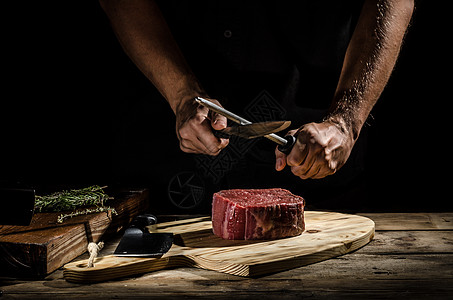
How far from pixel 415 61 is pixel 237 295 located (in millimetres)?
2553

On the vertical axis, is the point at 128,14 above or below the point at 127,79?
above

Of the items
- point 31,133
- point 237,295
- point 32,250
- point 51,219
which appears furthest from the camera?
point 31,133

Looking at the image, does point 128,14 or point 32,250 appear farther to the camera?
point 128,14

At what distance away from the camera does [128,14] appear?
2.78 metres

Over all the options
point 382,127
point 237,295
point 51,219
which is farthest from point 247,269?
point 382,127

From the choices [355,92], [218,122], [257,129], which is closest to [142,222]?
[218,122]

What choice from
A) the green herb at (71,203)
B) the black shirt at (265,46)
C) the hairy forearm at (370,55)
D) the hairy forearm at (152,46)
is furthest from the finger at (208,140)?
the black shirt at (265,46)

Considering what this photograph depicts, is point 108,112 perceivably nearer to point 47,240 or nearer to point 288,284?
point 47,240

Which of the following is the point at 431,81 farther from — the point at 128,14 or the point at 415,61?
the point at 128,14

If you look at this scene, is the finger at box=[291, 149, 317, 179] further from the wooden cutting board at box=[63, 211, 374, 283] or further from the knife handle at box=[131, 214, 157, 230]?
the knife handle at box=[131, 214, 157, 230]

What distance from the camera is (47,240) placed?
1780 millimetres

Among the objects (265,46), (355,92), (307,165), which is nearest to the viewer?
(307,165)

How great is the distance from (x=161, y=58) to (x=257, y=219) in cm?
109

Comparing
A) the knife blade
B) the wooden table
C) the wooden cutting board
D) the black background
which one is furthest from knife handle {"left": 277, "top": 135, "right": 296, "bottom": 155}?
the black background
